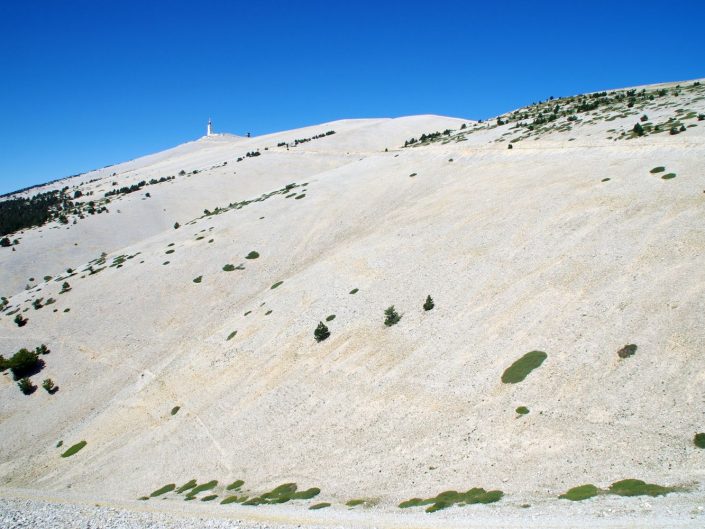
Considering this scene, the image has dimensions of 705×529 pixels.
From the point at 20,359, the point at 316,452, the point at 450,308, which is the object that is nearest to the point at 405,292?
the point at 450,308

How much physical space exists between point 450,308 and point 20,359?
40.8m

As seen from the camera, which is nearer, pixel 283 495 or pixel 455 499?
pixel 455 499

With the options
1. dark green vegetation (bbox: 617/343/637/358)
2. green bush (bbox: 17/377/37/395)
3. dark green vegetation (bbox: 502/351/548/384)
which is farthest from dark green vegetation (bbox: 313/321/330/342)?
green bush (bbox: 17/377/37/395)

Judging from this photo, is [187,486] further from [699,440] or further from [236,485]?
[699,440]

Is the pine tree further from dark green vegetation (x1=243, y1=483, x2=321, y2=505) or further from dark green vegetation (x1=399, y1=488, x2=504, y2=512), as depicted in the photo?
dark green vegetation (x1=399, y1=488, x2=504, y2=512)

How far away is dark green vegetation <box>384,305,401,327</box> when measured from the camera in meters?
32.7

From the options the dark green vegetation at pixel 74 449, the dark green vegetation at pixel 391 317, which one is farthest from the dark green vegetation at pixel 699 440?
the dark green vegetation at pixel 74 449

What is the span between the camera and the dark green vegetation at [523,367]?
23641 millimetres

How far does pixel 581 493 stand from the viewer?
15.8 m

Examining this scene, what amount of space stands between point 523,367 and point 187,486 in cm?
1912

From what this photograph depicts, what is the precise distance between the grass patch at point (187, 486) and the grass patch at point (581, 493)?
18674mm

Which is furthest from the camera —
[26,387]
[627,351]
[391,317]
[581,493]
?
[26,387]

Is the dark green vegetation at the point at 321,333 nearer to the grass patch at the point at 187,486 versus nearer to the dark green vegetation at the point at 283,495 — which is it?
the grass patch at the point at 187,486

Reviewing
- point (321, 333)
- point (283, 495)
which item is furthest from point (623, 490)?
point (321, 333)
